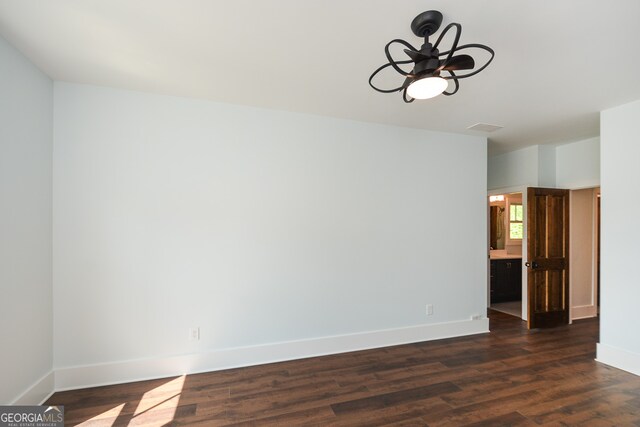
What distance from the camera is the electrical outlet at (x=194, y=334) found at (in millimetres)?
2992

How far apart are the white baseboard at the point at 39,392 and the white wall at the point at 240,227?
190mm

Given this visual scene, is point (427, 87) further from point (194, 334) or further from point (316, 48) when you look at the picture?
point (194, 334)

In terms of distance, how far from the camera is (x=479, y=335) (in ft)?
13.4

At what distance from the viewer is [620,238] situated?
317 centimetres

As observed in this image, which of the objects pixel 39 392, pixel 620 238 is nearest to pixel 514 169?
pixel 620 238

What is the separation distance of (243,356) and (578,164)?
5235mm

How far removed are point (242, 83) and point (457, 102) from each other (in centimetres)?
209

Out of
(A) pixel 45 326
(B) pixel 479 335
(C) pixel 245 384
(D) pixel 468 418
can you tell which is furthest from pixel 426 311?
(A) pixel 45 326

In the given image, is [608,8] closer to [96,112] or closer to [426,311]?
[426,311]

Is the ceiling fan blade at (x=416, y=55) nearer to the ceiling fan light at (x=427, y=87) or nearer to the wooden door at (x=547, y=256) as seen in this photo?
the ceiling fan light at (x=427, y=87)

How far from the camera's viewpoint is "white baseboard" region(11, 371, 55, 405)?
88.3 inches

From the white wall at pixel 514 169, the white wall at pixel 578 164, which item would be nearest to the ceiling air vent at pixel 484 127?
the white wall at pixel 514 169

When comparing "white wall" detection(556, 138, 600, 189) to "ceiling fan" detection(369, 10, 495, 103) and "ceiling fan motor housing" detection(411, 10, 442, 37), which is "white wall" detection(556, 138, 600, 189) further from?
"ceiling fan motor housing" detection(411, 10, 442, 37)

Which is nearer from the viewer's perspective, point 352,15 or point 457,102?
point 352,15
